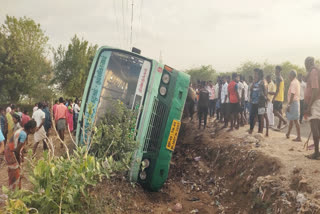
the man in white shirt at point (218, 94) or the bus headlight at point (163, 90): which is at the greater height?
the man in white shirt at point (218, 94)

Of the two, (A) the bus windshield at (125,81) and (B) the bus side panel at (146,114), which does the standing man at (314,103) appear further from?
(A) the bus windshield at (125,81)

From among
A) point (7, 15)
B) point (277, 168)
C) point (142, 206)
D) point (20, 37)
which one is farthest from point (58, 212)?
point (7, 15)

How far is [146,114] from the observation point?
5.38 meters

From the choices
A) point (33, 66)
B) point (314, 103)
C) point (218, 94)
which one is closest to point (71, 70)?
point (33, 66)

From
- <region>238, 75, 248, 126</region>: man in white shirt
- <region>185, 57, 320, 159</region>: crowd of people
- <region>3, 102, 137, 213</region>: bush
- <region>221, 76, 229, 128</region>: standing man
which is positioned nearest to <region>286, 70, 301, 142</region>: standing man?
<region>185, 57, 320, 159</region>: crowd of people

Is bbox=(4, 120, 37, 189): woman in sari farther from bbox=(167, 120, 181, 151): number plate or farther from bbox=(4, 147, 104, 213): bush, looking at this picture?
bbox=(167, 120, 181, 151): number plate

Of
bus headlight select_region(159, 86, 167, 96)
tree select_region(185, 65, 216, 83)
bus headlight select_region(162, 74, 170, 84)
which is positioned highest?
tree select_region(185, 65, 216, 83)

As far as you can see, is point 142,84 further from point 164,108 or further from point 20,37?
point 20,37

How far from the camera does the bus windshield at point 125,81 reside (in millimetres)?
5516

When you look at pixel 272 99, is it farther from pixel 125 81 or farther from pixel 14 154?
pixel 14 154

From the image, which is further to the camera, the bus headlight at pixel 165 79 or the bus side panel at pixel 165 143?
the bus headlight at pixel 165 79

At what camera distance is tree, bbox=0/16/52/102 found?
84.7ft

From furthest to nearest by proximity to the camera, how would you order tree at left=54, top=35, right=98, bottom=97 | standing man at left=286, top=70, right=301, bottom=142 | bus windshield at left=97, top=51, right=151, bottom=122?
tree at left=54, top=35, right=98, bottom=97
standing man at left=286, top=70, right=301, bottom=142
bus windshield at left=97, top=51, right=151, bottom=122

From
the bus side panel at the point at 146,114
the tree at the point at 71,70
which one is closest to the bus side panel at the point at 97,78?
the bus side panel at the point at 146,114
